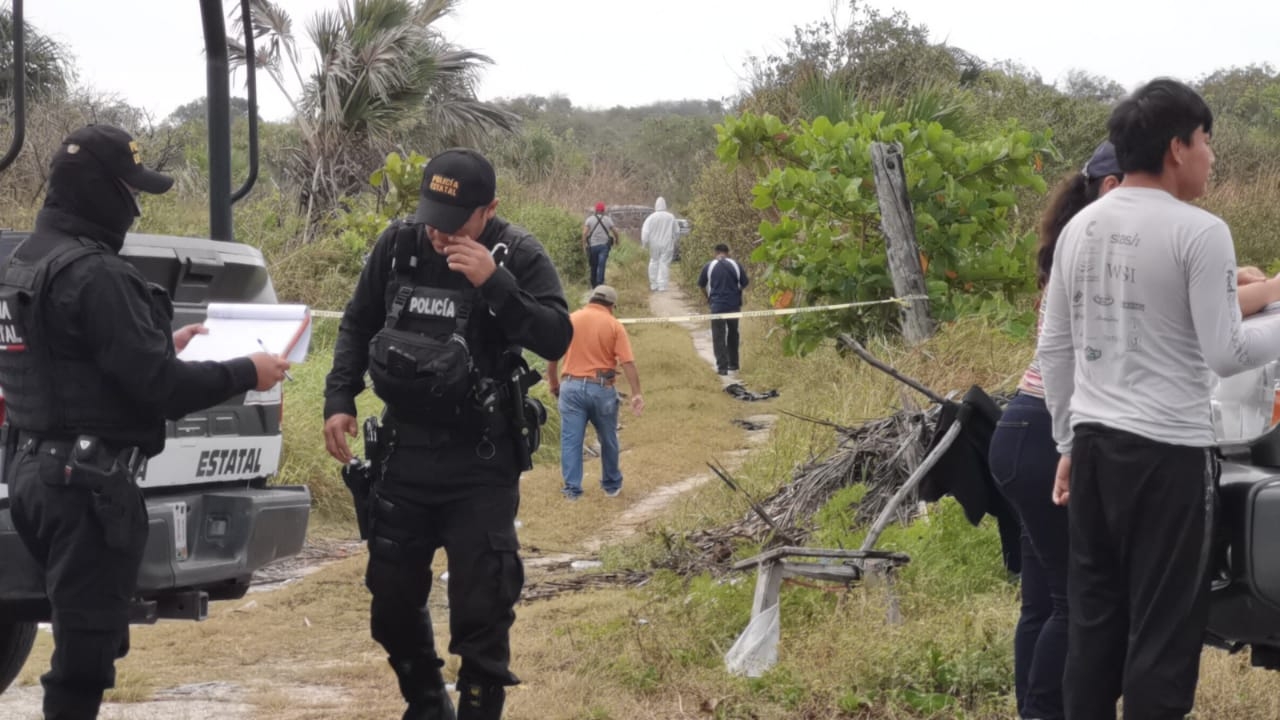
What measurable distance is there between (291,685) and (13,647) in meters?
1.10

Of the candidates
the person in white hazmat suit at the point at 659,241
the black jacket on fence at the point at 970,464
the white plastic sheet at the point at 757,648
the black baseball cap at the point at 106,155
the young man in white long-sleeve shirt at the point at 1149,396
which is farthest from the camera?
the person in white hazmat suit at the point at 659,241

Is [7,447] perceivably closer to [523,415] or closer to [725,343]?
[523,415]

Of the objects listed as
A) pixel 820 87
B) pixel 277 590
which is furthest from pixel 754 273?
pixel 277 590

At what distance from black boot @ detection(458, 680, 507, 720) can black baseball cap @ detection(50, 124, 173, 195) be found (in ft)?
5.79

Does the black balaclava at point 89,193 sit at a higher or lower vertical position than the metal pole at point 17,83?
lower

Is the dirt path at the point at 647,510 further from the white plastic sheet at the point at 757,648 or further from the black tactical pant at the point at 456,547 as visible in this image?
the black tactical pant at the point at 456,547

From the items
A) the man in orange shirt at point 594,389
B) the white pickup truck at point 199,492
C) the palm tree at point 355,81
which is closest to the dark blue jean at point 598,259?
the palm tree at point 355,81

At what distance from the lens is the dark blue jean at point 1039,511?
Result: 13.7ft

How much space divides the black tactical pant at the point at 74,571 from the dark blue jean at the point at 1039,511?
2.47 meters

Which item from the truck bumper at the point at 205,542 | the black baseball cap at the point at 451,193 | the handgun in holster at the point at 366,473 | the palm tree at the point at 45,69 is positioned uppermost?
the palm tree at the point at 45,69

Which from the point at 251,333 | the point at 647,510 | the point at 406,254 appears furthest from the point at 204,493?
the point at 647,510

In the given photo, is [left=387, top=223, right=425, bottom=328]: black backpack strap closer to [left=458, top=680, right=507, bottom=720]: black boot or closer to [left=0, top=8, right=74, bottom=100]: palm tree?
[left=458, top=680, right=507, bottom=720]: black boot

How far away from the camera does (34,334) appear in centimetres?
391

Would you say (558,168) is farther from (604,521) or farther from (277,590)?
(277,590)
